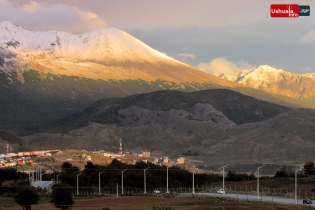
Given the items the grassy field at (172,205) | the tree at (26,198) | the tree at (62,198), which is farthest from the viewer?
the tree at (26,198)

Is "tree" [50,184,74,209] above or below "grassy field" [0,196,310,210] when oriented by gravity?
above

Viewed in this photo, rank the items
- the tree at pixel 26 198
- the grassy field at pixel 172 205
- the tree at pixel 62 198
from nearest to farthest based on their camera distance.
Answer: the grassy field at pixel 172 205 < the tree at pixel 62 198 < the tree at pixel 26 198

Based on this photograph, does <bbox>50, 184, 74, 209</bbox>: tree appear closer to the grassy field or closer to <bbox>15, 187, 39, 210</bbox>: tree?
the grassy field

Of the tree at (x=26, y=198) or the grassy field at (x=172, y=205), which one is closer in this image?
the grassy field at (x=172, y=205)

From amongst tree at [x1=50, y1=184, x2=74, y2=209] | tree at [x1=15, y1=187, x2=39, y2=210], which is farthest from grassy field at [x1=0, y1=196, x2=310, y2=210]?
tree at [x1=50, y1=184, x2=74, y2=209]

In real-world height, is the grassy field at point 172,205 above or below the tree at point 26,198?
below

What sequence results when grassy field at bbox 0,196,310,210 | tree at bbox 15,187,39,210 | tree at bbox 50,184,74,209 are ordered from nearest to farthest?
grassy field at bbox 0,196,310,210
tree at bbox 50,184,74,209
tree at bbox 15,187,39,210

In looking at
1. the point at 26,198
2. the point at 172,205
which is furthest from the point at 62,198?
the point at 172,205

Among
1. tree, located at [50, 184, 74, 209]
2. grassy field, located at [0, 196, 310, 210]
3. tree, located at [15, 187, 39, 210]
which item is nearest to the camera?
grassy field, located at [0, 196, 310, 210]

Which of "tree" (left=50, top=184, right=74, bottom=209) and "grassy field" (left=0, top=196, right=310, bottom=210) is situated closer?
"grassy field" (left=0, top=196, right=310, bottom=210)

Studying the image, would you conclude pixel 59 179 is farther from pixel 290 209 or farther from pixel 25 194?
pixel 290 209

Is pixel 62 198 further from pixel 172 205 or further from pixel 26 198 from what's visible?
pixel 172 205

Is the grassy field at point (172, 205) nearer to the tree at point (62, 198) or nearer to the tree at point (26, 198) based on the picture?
the tree at point (26, 198)

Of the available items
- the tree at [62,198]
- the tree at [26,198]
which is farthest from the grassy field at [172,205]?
the tree at [62,198]
